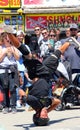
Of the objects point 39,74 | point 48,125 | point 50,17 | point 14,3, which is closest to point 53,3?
point 50,17

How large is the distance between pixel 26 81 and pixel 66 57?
1371mm

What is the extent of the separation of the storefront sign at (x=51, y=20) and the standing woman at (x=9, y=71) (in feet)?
26.5

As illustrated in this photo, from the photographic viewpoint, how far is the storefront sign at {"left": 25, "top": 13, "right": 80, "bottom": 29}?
20203 mm

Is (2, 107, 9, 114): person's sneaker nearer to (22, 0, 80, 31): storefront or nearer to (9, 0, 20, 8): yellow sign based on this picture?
(22, 0, 80, 31): storefront

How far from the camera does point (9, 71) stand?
12.1 metres

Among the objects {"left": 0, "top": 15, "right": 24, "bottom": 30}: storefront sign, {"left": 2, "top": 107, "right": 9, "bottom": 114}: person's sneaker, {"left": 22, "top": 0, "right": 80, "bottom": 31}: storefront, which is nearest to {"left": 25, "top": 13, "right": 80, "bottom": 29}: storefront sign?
{"left": 22, "top": 0, "right": 80, "bottom": 31}: storefront

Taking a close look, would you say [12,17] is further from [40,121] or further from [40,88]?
[40,121]

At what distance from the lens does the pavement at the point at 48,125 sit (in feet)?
32.7

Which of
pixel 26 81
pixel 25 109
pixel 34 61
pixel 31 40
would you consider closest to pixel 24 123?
pixel 34 61

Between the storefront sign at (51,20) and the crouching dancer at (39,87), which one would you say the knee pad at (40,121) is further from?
the storefront sign at (51,20)

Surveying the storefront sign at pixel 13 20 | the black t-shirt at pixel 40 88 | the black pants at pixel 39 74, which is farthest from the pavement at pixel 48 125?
the storefront sign at pixel 13 20

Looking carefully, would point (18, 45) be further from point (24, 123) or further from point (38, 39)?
point (38, 39)

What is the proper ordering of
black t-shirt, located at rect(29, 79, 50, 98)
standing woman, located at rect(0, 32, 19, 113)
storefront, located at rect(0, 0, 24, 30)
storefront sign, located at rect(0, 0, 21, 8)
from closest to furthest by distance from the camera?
black t-shirt, located at rect(29, 79, 50, 98), standing woman, located at rect(0, 32, 19, 113), storefront, located at rect(0, 0, 24, 30), storefront sign, located at rect(0, 0, 21, 8)

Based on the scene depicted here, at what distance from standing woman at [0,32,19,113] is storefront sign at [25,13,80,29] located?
807 centimetres
